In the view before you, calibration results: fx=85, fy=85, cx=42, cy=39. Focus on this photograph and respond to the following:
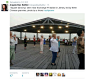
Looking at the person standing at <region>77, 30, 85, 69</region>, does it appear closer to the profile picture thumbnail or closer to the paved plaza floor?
the paved plaza floor

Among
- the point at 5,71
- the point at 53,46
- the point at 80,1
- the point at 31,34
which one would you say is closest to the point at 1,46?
the point at 5,71

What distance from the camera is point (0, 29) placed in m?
2.69

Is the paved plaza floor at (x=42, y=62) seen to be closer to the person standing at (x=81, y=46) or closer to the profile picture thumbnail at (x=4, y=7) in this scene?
the person standing at (x=81, y=46)

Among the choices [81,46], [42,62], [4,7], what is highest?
[4,7]

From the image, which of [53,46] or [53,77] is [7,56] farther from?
[53,46]

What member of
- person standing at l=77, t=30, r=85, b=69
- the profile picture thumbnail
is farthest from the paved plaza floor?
the profile picture thumbnail

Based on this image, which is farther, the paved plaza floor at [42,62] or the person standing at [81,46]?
the paved plaza floor at [42,62]

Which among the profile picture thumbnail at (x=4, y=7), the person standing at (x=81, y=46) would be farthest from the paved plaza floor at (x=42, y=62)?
the profile picture thumbnail at (x=4, y=7)

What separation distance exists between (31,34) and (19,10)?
70.6ft

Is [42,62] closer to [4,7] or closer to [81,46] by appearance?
[81,46]

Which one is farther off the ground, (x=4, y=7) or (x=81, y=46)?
(x=4, y=7)

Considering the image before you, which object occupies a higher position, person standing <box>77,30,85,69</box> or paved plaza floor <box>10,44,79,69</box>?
person standing <box>77,30,85,69</box>

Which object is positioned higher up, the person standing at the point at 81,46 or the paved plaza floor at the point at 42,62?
the person standing at the point at 81,46

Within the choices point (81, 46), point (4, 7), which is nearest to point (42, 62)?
point (81, 46)
